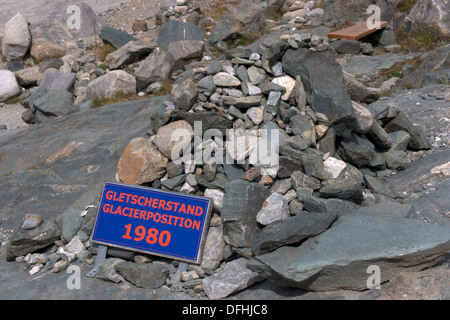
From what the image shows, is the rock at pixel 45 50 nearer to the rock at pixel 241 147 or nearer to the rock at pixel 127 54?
the rock at pixel 127 54

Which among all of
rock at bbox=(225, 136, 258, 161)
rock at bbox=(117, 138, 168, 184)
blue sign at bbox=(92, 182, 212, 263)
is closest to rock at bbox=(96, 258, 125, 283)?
Result: blue sign at bbox=(92, 182, 212, 263)

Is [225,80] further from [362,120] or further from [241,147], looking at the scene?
[362,120]

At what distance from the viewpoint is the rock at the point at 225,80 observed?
6164 millimetres

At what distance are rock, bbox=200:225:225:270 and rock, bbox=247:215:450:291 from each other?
0.64 m

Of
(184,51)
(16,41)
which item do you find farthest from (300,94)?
(16,41)

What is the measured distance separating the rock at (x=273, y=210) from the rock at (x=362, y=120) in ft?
5.68

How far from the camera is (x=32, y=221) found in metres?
5.57

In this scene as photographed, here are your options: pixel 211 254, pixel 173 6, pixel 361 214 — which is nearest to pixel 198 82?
pixel 211 254

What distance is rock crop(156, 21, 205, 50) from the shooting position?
14.2 metres

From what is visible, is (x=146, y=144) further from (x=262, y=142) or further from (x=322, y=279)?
(x=322, y=279)

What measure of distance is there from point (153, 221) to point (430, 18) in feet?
34.6

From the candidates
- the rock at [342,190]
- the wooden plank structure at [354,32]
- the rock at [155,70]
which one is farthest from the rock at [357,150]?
the wooden plank structure at [354,32]

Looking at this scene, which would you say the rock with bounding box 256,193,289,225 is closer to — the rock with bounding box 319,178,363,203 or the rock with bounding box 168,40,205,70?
the rock with bounding box 319,178,363,203

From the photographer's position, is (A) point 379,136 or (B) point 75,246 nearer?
(B) point 75,246
